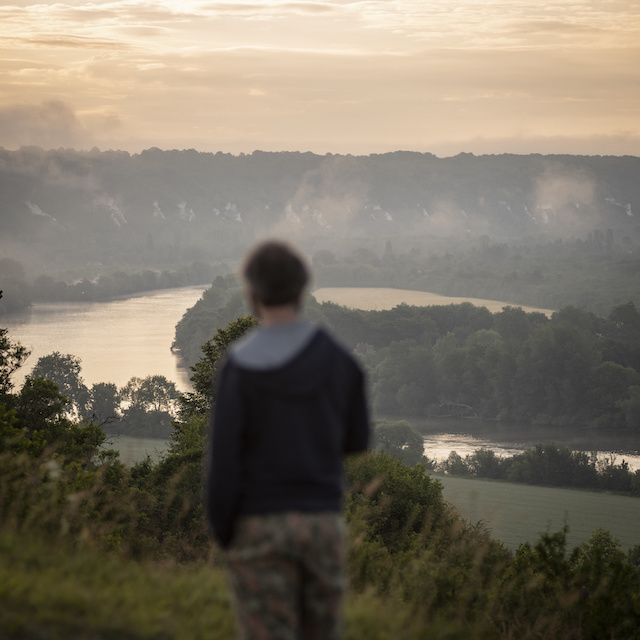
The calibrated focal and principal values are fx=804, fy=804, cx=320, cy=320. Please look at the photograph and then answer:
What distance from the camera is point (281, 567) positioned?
120 inches

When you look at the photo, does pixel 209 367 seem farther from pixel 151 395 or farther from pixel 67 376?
pixel 67 376

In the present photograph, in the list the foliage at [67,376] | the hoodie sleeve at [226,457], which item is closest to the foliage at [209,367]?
the hoodie sleeve at [226,457]

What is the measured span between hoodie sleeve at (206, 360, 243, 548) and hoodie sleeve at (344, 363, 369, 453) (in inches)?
19.3

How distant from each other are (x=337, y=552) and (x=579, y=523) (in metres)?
56.7

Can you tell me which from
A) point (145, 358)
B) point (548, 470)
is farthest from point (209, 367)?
point (145, 358)

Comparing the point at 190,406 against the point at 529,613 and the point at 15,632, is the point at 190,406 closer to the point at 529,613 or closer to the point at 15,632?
the point at 529,613

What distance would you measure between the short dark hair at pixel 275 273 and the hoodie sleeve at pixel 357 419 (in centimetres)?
44

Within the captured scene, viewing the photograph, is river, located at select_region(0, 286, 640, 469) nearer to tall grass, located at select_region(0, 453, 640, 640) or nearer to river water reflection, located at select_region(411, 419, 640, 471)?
river water reflection, located at select_region(411, 419, 640, 471)

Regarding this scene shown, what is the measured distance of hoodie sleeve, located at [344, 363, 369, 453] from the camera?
10.7 ft

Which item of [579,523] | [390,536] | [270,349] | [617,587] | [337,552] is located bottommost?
[579,523]

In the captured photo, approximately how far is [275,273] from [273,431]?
1.98ft

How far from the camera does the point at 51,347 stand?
128 m

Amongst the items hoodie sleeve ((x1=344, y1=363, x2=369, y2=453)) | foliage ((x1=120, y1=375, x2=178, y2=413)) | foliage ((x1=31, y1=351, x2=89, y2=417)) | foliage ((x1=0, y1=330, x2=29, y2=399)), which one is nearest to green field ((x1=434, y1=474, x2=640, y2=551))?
foliage ((x1=120, y1=375, x2=178, y2=413))

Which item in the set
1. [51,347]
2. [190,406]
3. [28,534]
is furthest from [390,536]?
[51,347]
